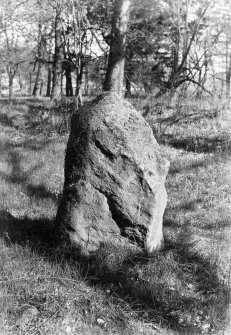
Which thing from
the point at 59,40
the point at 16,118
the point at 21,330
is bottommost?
the point at 21,330

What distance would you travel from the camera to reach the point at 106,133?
370cm

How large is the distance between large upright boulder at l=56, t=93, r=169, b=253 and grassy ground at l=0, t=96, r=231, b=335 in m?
0.23

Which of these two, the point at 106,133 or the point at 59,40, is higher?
the point at 59,40

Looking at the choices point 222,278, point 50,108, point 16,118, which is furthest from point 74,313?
point 50,108

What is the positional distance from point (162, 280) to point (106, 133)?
1508mm

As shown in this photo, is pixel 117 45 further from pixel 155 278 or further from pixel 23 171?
pixel 155 278

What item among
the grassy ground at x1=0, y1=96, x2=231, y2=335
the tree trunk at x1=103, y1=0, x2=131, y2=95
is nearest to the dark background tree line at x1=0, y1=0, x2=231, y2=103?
the tree trunk at x1=103, y1=0, x2=131, y2=95

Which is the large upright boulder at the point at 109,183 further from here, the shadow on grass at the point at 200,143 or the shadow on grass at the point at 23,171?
the shadow on grass at the point at 200,143

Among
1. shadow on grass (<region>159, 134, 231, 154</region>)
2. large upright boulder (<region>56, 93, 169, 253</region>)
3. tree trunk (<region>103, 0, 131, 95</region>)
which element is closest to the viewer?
large upright boulder (<region>56, 93, 169, 253</region>)

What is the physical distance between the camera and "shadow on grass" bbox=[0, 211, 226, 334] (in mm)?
3098

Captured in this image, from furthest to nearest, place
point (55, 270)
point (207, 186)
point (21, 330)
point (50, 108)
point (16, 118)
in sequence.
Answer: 1. point (50, 108)
2. point (16, 118)
3. point (207, 186)
4. point (55, 270)
5. point (21, 330)

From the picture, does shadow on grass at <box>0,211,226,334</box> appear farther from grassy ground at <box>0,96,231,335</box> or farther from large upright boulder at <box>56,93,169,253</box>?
large upright boulder at <box>56,93,169,253</box>

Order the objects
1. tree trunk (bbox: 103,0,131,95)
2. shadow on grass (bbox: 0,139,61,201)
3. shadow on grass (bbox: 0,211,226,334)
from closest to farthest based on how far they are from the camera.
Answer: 1. shadow on grass (bbox: 0,211,226,334)
2. shadow on grass (bbox: 0,139,61,201)
3. tree trunk (bbox: 103,0,131,95)

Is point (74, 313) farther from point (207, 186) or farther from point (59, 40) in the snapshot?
point (59, 40)
